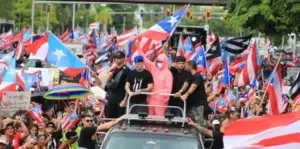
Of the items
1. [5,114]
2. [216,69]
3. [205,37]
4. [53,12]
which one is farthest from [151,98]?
[53,12]

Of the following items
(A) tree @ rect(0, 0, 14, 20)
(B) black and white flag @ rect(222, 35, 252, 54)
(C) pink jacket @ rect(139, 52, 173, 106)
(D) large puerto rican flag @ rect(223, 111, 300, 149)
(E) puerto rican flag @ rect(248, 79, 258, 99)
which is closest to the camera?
(D) large puerto rican flag @ rect(223, 111, 300, 149)

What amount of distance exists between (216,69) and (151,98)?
16127 mm

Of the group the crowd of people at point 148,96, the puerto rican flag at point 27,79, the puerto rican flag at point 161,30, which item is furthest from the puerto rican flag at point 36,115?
the puerto rican flag at point 161,30

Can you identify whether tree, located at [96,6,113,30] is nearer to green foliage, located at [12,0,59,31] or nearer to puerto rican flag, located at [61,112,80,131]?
green foliage, located at [12,0,59,31]

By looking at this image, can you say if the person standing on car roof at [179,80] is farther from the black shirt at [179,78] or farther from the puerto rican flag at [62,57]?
the puerto rican flag at [62,57]

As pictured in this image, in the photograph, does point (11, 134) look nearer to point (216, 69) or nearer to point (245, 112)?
point (245, 112)

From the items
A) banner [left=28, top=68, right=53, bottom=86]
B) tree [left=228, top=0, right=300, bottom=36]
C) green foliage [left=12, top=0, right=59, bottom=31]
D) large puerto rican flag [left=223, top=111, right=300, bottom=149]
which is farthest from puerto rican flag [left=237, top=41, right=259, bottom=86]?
green foliage [left=12, top=0, right=59, bottom=31]

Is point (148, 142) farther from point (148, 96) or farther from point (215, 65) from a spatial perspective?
point (215, 65)

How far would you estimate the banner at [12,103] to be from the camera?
1903cm

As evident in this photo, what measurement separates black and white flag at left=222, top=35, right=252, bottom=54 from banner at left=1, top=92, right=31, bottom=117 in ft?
39.8

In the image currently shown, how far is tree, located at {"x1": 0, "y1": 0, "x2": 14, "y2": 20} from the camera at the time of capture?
235 feet

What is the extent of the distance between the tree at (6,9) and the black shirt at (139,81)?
187 feet

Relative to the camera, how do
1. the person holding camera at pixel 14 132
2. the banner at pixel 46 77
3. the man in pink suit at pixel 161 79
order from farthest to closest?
the banner at pixel 46 77, the person holding camera at pixel 14 132, the man in pink suit at pixel 161 79

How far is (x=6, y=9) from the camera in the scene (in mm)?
74375
